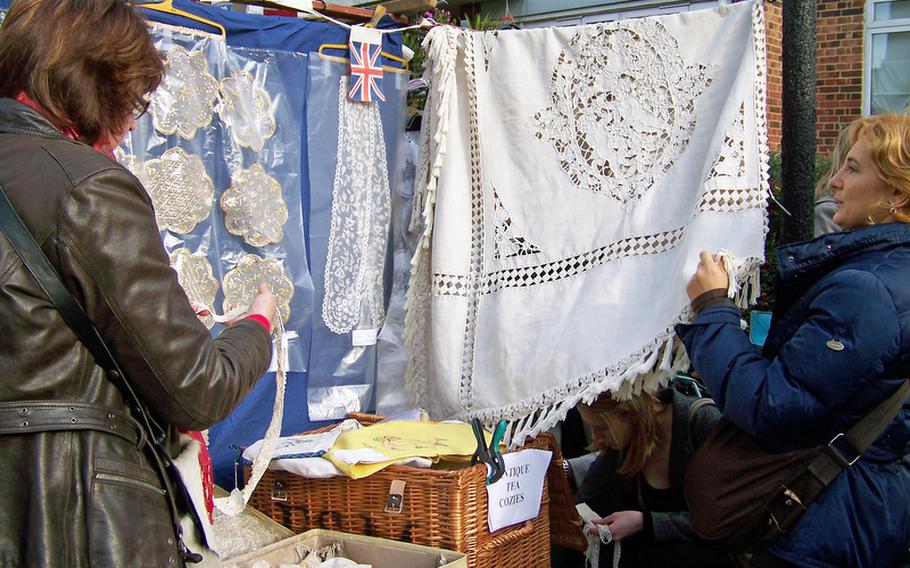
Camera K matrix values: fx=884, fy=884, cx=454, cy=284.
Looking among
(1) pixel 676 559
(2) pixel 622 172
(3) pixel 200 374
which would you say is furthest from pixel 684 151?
(3) pixel 200 374

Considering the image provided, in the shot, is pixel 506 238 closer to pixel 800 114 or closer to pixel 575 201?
pixel 575 201

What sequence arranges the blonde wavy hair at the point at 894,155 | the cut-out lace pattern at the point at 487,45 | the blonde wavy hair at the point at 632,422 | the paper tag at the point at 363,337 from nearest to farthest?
the blonde wavy hair at the point at 894,155
the cut-out lace pattern at the point at 487,45
the blonde wavy hair at the point at 632,422
the paper tag at the point at 363,337

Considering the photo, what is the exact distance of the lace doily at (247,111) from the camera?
279 centimetres

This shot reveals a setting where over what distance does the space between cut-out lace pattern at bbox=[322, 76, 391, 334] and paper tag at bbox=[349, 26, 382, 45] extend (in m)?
0.15

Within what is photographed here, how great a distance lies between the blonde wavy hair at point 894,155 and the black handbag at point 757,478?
0.36 m

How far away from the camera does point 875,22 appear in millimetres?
8297

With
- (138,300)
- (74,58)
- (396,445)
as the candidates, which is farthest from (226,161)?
(138,300)

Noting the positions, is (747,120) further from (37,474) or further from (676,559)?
(37,474)

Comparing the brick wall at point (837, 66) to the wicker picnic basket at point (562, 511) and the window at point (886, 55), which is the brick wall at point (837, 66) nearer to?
the window at point (886, 55)

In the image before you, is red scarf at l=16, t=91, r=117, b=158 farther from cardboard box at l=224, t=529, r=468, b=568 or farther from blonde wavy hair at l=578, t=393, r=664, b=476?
blonde wavy hair at l=578, t=393, r=664, b=476

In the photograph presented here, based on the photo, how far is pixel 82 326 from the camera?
1.28m

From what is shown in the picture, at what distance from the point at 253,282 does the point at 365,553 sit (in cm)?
100

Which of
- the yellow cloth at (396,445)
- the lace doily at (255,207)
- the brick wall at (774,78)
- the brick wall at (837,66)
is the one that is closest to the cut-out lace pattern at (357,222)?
the lace doily at (255,207)

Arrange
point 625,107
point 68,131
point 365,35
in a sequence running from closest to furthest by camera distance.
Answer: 1. point 68,131
2. point 625,107
3. point 365,35
